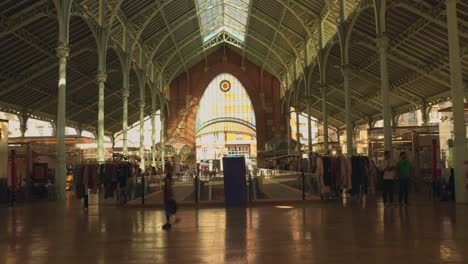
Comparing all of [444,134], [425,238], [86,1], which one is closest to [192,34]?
[86,1]

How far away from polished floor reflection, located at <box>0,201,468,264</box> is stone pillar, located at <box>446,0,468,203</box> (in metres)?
1.85

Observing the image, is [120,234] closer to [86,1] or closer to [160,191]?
[160,191]

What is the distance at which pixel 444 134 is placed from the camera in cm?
1844

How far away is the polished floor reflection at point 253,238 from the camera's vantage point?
6.61 m

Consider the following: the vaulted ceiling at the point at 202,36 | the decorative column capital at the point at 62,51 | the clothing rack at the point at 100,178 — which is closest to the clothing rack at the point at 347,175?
the clothing rack at the point at 100,178

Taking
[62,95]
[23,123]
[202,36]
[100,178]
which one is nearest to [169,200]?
[100,178]

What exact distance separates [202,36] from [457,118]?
37843 millimetres

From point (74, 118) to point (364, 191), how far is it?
38271mm

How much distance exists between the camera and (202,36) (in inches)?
1966

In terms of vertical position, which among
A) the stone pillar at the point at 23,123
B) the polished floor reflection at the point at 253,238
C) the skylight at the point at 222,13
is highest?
the skylight at the point at 222,13

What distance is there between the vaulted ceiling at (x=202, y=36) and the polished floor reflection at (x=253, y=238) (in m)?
14.3

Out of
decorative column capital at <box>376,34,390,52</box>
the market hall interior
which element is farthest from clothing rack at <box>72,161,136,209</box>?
decorative column capital at <box>376,34,390,52</box>

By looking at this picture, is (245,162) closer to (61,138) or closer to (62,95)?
(61,138)

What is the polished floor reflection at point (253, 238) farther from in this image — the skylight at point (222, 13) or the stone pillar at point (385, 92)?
the skylight at point (222, 13)
